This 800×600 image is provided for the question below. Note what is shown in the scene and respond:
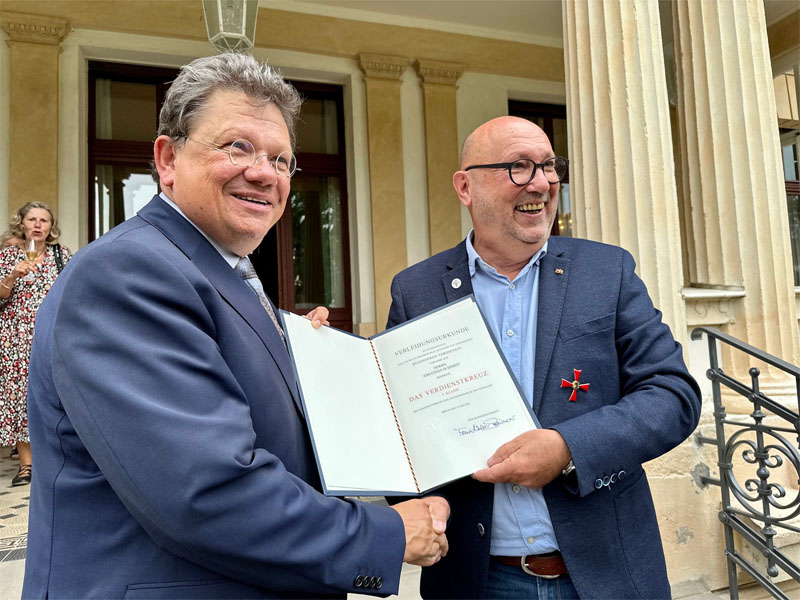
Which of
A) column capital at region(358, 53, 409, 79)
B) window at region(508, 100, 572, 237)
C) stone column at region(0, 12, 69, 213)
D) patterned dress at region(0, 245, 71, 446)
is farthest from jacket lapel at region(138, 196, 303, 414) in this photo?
window at region(508, 100, 572, 237)

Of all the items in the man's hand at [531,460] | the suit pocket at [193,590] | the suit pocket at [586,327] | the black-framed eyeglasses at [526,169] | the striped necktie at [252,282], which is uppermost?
Answer: the black-framed eyeglasses at [526,169]

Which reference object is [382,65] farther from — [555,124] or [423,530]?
[423,530]

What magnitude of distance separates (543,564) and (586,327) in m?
0.62

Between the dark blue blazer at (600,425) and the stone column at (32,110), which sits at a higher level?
the stone column at (32,110)

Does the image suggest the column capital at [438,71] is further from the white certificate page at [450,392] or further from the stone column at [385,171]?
the white certificate page at [450,392]

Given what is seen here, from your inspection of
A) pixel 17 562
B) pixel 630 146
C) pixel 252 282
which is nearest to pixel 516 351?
pixel 252 282

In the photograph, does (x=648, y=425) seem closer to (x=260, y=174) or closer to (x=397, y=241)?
(x=260, y=174)

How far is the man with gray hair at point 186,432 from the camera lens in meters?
0.93

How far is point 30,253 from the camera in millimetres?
4320

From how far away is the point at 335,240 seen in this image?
25.2 ft

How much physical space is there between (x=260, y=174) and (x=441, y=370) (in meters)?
0.65
